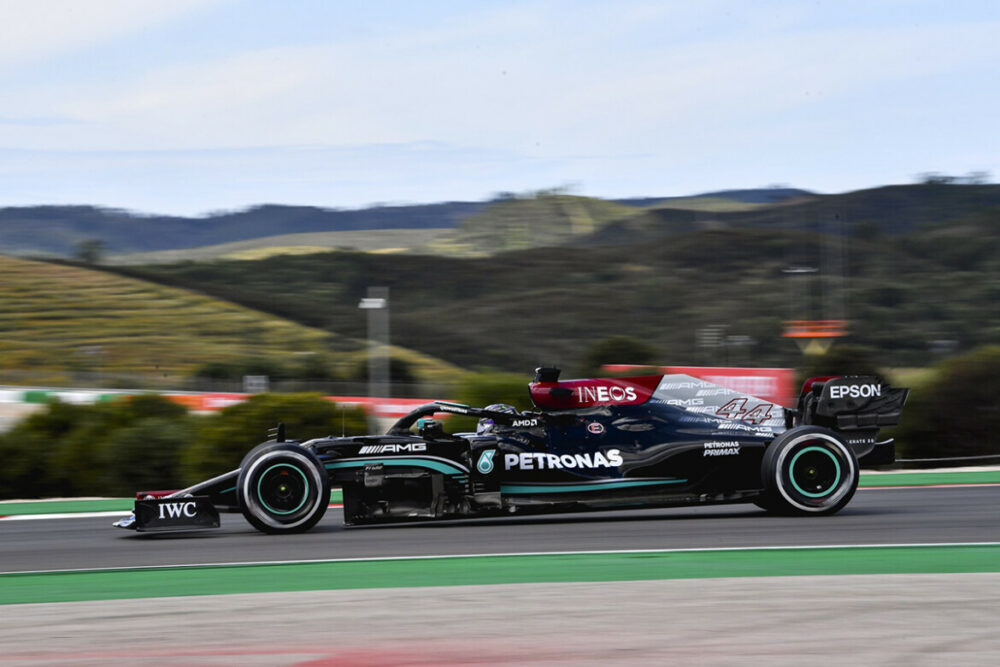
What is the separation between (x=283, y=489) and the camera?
398 inches

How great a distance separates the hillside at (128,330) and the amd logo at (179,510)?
56.0 metres

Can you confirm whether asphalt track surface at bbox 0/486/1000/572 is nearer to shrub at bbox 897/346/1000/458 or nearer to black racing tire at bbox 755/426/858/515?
black racing tire at bbox 755/426/858/515

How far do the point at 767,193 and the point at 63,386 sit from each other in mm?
77494

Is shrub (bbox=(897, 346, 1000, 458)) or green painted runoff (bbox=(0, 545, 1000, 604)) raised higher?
shrub (bbox=(897, 346, 1000, 458))

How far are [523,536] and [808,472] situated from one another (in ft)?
8.67

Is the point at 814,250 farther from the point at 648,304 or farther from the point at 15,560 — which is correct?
the point at 15,560

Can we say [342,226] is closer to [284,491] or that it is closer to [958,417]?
[958,417]

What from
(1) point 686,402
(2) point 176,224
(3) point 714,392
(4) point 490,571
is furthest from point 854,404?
(2) point 176,224

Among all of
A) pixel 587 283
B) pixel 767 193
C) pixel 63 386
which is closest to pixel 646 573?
pixel 63 386

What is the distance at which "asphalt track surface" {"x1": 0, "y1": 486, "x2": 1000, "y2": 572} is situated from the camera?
29.5 feet

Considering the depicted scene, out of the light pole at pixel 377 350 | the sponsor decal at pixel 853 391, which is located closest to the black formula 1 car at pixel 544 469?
the sponsor decal at pixel 853 391

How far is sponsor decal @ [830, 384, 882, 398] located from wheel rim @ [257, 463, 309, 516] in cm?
483

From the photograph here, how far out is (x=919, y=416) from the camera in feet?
72.7

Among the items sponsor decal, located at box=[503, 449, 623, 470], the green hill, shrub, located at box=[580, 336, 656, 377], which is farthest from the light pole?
sponsor decal, located at box=[503, 449, 623, 470]
